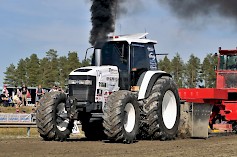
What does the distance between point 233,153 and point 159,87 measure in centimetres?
397

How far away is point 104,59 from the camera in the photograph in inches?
584

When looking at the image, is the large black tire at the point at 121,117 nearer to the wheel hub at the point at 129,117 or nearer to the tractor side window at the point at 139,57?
the wheel hub at the point at 129,117

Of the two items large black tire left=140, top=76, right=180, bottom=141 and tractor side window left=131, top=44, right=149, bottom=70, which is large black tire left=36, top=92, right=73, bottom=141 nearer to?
large black tire left=140, top=76, right=180, bottom=141

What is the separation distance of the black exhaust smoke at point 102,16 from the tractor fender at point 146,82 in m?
1.69

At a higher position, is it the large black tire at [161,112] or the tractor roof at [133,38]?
the tractor roof at [133,38]

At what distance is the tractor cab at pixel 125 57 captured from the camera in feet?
47.9

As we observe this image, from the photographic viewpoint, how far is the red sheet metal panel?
57.8 feet

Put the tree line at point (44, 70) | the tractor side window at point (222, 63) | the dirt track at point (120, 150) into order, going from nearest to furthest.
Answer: the dirt track at point (120, 150), the tractor side window at point (222, 63), the tree line at point (44, 70)

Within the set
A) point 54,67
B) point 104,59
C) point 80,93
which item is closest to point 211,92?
point 104,59

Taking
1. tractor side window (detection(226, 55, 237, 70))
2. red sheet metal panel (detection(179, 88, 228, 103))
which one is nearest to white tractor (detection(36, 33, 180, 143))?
red sheet metal panel (detection(179, 88, 228, 103))

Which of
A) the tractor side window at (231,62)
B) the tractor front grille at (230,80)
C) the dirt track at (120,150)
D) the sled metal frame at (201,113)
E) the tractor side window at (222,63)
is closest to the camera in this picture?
the dirt track at (120,150)

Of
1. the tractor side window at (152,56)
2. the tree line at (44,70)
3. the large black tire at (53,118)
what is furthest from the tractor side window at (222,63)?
the tree line at (44,70)

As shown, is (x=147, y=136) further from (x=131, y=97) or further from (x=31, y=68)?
(x=31, y=68)

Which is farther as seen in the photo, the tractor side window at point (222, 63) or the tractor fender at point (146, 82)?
the tractor side window at point (222, 63)
